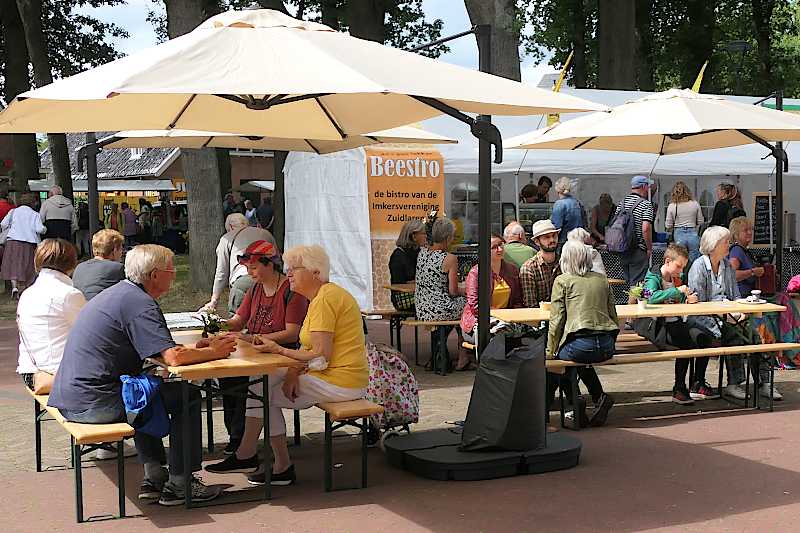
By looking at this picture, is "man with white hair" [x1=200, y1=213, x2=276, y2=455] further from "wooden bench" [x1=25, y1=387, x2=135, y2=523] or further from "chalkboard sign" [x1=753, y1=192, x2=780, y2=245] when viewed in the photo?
"chalkboard sign" [x1=753, y1=192, x2=780, y2=245]

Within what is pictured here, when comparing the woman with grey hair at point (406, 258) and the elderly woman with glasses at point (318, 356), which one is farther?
the woman with grey hair at point (406, 258)

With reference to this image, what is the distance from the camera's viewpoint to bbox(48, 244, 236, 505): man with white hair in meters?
5.65

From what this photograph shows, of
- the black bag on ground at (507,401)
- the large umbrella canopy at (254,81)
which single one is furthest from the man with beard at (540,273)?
the black bag on ground at (507,401)

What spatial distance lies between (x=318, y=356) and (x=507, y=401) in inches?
45.6

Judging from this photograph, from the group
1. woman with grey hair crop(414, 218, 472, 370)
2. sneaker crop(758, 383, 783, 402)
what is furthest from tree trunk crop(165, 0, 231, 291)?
sneaker crop(758, 383, 783, 402)

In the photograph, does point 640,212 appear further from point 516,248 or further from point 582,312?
point 582,312

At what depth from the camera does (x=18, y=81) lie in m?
27.3

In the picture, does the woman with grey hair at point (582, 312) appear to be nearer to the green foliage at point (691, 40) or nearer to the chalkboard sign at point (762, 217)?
the chalkboard sign at point (762, 217)

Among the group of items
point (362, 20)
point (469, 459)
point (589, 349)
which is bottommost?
point (469, 459)

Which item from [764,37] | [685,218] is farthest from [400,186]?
[764,37]

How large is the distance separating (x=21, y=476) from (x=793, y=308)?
709cm

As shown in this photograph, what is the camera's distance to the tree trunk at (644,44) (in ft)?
95.0

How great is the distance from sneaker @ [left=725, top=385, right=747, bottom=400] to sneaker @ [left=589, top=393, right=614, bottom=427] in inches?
58.3

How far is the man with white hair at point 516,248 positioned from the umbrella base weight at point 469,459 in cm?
348
